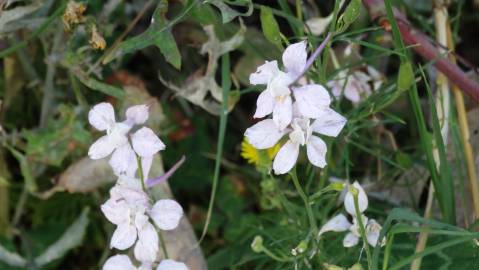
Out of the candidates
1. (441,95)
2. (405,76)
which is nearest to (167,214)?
(405,76)

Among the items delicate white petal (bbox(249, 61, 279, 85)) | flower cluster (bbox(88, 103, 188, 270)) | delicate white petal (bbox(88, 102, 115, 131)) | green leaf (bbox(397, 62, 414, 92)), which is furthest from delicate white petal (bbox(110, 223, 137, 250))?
green leaf (bbox(397, 62, 414, 92))

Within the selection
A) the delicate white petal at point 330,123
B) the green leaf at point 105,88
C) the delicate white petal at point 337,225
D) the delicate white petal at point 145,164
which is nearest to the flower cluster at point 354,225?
the delicate white petal at point 337,225

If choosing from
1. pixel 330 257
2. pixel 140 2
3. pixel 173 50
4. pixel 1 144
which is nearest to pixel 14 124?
pixel 1 144

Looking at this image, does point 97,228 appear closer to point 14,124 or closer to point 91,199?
point 91,199

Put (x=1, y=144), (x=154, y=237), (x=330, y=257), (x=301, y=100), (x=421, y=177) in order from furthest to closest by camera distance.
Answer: (x=1, y=144)
(x=421, y=177)
(x=330, y=257)
(x=154, y=237)
(x=301, y=100)

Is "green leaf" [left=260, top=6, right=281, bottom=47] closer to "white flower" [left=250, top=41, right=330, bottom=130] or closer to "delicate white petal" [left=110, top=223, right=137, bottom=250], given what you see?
"white flower" [left=250, top=41, right=330, bottom=130]

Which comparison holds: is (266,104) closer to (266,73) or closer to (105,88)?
(266,73)

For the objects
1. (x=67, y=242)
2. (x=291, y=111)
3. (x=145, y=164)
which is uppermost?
(x=291, y=111)
